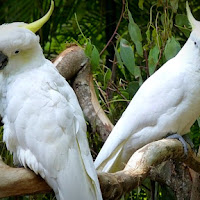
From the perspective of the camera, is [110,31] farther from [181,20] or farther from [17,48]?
[17,48]

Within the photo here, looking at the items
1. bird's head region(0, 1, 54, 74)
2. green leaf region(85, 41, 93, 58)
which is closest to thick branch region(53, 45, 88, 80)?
green leaf region(85, 41, 93, 58)

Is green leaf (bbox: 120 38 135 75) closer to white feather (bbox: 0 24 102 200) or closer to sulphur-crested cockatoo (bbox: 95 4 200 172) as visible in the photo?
sulphur-crested cockatoo (bbox: 95 4 200 172)

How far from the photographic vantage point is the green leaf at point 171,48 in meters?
2.45

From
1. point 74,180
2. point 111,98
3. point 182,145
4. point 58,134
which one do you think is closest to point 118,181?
point 74,180

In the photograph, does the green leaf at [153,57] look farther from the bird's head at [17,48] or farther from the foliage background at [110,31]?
the bird's head at [17,48]

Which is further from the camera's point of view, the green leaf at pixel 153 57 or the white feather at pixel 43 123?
the green leaf at pixel 153 57

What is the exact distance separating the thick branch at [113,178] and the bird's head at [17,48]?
14.2 inches

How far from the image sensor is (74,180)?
162 centimetres

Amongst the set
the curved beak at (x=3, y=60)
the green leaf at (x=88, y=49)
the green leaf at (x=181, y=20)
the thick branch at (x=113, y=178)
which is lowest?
the thick branch at (x=113, y=178)

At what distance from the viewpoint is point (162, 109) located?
2240 mm

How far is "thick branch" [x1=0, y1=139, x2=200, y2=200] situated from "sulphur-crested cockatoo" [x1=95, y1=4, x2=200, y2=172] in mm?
372

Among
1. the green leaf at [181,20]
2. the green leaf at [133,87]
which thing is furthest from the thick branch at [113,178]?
the green leaf at [181,20]

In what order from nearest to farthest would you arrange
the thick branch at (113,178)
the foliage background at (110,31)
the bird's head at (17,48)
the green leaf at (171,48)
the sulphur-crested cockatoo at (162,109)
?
the thick branch at (113,178), the bird's head at (17,48), the sulphur-crested cockatoo at (162,109), the green leaf at (171,48), the foliage background at (110,31)

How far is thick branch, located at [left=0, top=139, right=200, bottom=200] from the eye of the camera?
1.56 meters
